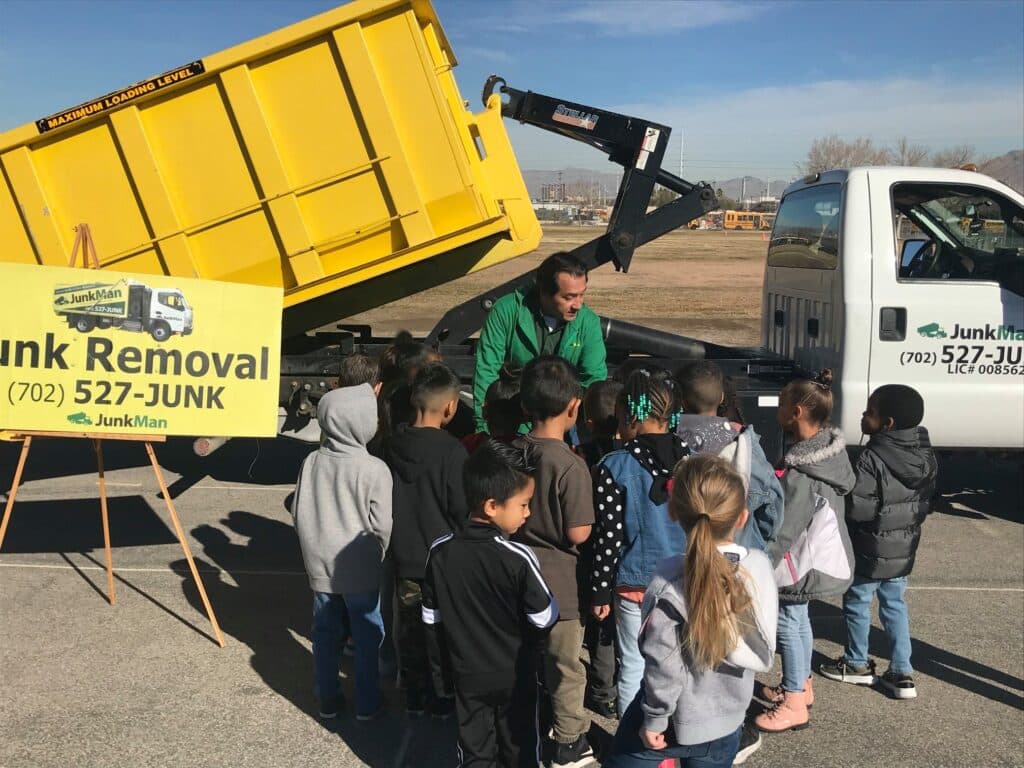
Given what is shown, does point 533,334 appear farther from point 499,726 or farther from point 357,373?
point 499,726

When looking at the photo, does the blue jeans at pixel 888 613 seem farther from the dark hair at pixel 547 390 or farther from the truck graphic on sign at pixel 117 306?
the truck graphic on sign at pixel 117 306

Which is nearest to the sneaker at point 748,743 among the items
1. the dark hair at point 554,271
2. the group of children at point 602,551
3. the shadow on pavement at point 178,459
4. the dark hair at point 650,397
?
the group of children at point 602,551

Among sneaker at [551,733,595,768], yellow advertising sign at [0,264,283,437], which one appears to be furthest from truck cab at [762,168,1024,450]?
yellow advertising sign at [0,264,283,437]

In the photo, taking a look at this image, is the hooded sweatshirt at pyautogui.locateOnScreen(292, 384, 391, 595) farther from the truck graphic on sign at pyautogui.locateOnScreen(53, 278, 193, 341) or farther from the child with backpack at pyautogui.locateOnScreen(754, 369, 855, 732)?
the child with backpack at pyautogui.locateOnScreen(754, 369, 855, 732)

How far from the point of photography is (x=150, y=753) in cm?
380

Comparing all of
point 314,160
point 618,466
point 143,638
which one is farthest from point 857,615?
point 314,160

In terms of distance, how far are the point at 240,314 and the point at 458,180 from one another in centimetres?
170

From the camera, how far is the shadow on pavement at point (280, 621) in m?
3.93

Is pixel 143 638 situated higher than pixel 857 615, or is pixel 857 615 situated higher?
pixel 143 638

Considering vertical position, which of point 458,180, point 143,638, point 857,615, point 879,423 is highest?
point 458,180

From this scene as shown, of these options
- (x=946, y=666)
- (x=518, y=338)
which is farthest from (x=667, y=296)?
(x=946, y=666)

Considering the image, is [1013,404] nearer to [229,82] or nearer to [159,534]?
[229,82]

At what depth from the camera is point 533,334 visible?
191 inches

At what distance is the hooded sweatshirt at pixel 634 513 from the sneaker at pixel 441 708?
3.18 feet
